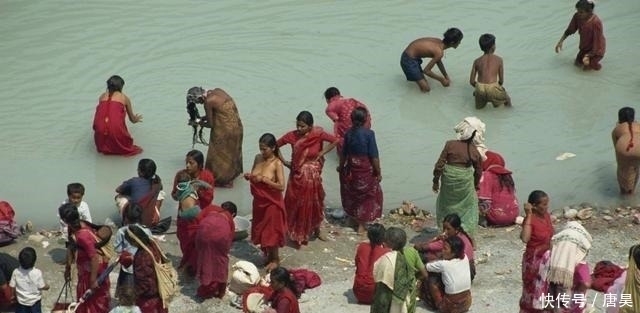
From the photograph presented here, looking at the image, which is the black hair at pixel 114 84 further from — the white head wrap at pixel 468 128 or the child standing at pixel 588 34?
the child standing at pixel 588 34

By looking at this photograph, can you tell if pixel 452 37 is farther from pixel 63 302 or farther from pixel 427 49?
pixel 63 302

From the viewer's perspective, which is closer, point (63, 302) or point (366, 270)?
point (366, 270)

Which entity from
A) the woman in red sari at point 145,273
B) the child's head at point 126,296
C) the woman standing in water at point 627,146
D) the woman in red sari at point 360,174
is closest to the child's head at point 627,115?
the woman standing in water at point 627,146

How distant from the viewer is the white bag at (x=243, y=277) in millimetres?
10703

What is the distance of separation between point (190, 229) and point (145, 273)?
128 centimetres

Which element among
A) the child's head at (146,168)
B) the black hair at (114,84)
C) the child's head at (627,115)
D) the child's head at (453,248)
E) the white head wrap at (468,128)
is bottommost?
the child's head at (453,248)

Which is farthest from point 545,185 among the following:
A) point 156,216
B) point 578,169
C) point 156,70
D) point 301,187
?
point 156,70

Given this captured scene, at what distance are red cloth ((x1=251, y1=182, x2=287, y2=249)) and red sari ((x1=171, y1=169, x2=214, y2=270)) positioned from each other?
428 millimetres

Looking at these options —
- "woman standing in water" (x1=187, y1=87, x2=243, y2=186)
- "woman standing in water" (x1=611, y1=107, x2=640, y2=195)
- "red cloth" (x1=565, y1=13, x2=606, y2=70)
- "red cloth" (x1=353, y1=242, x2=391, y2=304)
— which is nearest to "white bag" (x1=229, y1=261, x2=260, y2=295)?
"red cloth" (x1=353, y1=242, x2=391, y2=304)

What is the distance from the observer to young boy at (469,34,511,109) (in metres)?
14.5

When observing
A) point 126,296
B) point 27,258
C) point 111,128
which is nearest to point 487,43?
point 111,128

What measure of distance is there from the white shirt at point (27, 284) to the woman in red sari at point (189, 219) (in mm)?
1460

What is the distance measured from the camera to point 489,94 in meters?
14.6

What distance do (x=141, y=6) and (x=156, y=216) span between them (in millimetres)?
6527
